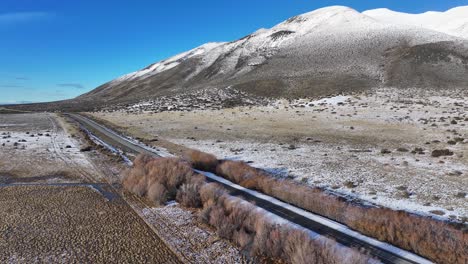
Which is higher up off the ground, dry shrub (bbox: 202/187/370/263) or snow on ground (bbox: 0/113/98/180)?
snow on ground (bbox: 0/113/98/180)

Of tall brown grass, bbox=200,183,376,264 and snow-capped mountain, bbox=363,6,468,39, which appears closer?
tall brown grass, bbox=200,183,376,264

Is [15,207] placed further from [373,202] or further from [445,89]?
[445,89]

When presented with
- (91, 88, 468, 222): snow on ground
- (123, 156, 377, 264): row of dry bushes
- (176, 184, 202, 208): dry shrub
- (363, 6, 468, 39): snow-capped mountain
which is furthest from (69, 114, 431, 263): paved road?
(363, 6, 468, 39): snow-capped mountain

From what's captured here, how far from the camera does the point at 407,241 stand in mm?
9641

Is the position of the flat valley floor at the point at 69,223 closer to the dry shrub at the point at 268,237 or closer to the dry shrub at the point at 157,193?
the dry shrub at the point at 157,193

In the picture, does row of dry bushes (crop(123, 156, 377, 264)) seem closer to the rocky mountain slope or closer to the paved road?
the paved road

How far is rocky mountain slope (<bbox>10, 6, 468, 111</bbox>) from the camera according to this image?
86.5 metres

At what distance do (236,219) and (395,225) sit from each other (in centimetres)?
475

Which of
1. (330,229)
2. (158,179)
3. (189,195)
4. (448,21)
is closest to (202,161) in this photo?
(158,179)

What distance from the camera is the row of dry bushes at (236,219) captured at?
8.80 metres

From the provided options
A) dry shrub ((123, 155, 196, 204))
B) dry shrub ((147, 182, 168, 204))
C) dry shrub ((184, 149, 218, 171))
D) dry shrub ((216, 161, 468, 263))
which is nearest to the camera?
dry shrub ((216, 161, 468, 263))

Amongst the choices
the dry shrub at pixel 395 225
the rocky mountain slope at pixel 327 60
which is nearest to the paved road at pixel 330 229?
the dry shrub at pixel 395 225

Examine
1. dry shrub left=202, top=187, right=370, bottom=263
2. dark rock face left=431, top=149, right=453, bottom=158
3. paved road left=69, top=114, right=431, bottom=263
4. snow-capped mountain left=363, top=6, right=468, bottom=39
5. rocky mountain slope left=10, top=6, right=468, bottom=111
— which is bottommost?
dark rock face left=431, top=149, right=453, bottom=158

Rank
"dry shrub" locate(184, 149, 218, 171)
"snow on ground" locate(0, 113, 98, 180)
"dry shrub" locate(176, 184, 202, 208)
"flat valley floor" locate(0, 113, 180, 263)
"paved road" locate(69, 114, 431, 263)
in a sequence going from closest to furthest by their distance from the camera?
"paved road" locate(69, 114, 431, 263)
"flat valley floor" locate(0, 113, 180, 263)
"dry shrub" locate(176, 184, 202, 208)
"snow on ground" locate(0, 113, 98, 180)
"dry shrub" locate(184, 149, 218, 171)
